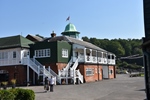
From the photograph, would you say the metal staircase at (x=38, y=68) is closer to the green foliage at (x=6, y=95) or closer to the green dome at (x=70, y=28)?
the green dome at (x=70, y=28)

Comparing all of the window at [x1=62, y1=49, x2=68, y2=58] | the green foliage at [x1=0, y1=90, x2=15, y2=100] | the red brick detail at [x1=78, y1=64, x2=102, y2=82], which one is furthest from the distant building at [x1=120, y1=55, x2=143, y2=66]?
the green foliage at [x1=0, y1=90, x2=15, y2=100]

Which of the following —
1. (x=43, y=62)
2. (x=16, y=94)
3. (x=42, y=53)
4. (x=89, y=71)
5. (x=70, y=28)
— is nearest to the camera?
(x=16, y=94)

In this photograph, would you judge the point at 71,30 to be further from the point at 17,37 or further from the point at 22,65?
the point at 22,65

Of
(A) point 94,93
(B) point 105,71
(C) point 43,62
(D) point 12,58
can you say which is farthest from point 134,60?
(A) point 94,93

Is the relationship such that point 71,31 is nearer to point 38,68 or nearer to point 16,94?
point 38,68

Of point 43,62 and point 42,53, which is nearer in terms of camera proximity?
point 43,62

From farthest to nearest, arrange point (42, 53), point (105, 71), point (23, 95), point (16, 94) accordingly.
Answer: point (105, 71)
point (42, 53)
point (23, 95)
point (16, 94)

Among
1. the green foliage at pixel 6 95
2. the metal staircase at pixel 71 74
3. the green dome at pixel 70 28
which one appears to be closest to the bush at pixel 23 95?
the green foliage at pixel 6 95

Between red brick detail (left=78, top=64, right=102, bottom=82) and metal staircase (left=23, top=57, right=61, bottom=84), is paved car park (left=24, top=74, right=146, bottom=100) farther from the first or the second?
red brick detail (left=78, top=64, right=102, bottom=82)

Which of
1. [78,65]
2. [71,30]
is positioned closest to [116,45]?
[71,30]

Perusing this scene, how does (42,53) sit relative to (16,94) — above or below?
above

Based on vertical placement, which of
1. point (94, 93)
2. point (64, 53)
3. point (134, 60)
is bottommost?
point (94, 93)

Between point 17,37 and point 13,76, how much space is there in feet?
20.9

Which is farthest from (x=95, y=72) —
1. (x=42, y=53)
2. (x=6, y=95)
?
(x=6, y=95)
